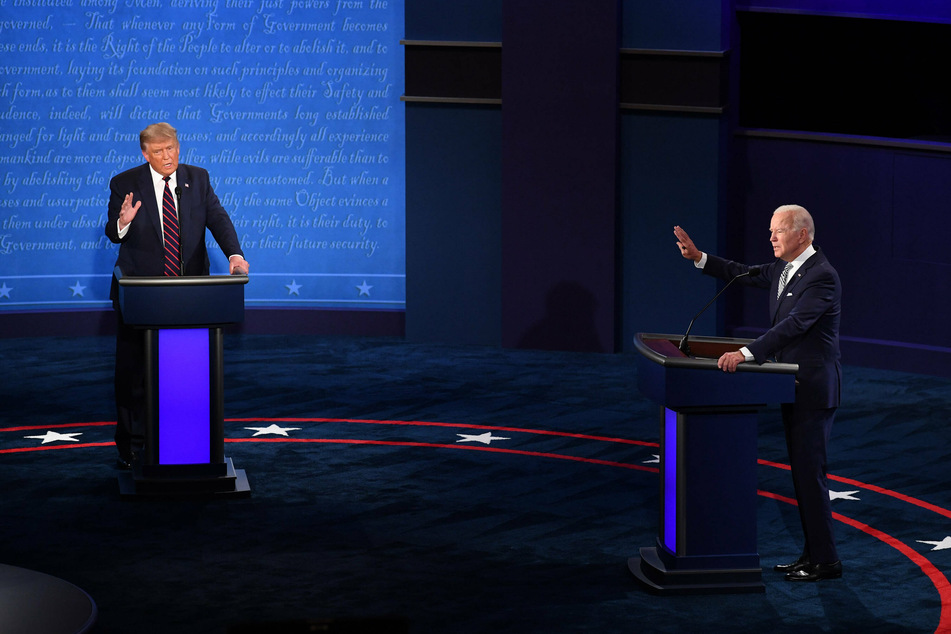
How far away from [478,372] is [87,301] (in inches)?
153

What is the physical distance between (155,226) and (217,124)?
5.13 meters

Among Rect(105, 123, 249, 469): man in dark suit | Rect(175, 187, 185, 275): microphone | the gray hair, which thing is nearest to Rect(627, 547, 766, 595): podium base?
the gray hair

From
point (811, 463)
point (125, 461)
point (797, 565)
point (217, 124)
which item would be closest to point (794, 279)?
point (811, 463)

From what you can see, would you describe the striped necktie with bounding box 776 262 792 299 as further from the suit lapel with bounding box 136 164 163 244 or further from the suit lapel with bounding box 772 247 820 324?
the suit lapel with bounding box 136 164 163 244

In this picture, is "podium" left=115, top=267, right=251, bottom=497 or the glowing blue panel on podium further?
the glowing blue panel on podium

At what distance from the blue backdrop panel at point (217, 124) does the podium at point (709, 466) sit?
7033 millimetres

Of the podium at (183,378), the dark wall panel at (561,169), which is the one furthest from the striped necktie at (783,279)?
the dark wall panel at (561,169)

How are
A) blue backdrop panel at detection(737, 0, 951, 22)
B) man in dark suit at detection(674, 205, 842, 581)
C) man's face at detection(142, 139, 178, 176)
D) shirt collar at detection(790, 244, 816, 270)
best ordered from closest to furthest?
man in dark suit at detection(674, 205, 842, 581), shirt collar at detection(790, 244, 816, 270), man's face at detection(142, 139, 178, 176), blue backdrop panel at detection(737, 0, 951, 22)

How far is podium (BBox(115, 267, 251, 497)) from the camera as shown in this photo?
732cm

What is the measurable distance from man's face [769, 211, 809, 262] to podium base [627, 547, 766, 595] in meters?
1.32

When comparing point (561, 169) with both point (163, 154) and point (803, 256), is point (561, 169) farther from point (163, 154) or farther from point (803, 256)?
point (803, 256)

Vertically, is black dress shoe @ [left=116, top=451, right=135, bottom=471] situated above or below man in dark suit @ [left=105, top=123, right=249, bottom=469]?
below

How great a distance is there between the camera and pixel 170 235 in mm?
7660

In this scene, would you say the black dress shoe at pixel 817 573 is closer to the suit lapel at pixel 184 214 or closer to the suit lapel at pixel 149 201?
the suit lapel at pixel 184 214
